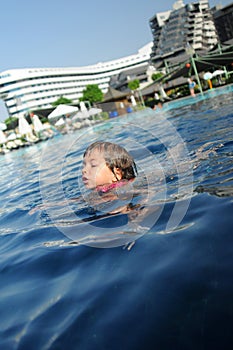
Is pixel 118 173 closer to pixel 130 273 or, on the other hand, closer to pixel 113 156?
pixel 113 156

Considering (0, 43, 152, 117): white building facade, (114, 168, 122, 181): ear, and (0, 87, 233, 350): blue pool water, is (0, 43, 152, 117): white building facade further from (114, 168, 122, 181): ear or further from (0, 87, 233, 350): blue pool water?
(0, 87, 233, 350): blue pool water

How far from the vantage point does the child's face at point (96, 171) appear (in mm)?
3590

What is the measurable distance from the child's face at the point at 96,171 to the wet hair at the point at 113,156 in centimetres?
4

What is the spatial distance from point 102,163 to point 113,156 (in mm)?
134

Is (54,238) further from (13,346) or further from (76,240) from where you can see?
(13,346)

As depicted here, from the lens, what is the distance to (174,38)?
311 feet

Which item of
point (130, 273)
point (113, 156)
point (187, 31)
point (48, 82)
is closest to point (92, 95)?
point (48, 82)

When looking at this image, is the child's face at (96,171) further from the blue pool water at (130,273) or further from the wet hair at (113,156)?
the blue pool water at (130,273)

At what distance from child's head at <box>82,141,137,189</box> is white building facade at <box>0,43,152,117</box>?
306 feet

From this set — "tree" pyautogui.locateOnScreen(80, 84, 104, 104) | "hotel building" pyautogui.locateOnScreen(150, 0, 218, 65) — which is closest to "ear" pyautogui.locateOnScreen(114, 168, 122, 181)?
"tree" pyautogui.locateOnScreen(80, 84, 104, 104)

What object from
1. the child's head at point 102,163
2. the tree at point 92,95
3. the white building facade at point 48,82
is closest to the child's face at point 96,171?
the child's head at point 102,163

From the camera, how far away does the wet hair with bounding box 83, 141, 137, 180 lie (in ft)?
11.8

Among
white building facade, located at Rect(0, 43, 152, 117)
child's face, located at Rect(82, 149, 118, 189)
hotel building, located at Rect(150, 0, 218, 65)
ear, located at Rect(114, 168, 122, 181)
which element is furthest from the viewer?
white building facade, located at Rect(0, 43, 152, 117)

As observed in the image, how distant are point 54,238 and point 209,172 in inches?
64.7
